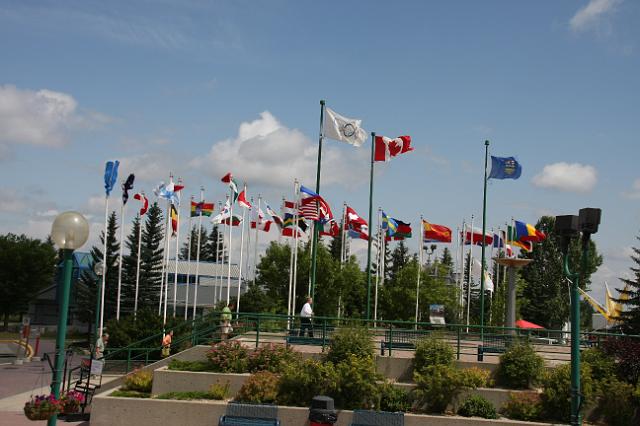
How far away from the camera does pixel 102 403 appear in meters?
16.4

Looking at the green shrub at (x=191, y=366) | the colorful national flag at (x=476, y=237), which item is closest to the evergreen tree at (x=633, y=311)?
the colorful national flag at (x=476, y=237)

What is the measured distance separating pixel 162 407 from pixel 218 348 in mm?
2605

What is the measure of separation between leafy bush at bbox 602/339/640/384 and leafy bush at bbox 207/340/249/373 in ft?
31.8

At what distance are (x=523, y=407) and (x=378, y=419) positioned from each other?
3.52 metres

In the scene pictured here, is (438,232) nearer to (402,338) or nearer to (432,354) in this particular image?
(402,338)

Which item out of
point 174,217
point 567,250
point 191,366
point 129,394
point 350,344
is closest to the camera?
point 567,250

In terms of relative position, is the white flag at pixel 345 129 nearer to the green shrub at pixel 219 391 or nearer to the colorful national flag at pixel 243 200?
the colorful national flag at pixel 243 200

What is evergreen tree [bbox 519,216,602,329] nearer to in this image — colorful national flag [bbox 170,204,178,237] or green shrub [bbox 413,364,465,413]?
colorful national flag [bbox 170,204,178,237]

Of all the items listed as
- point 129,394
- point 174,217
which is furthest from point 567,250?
point 174,217

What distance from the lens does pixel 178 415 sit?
15.9 metres

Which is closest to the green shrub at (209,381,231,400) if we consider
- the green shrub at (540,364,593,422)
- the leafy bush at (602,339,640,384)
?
the green shrub at (540,364,593,422)

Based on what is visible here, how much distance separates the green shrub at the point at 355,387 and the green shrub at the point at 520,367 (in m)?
3.54

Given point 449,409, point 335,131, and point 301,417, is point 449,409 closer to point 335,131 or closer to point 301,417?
point 301,417

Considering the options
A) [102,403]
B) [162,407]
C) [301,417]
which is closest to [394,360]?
[301,417]
